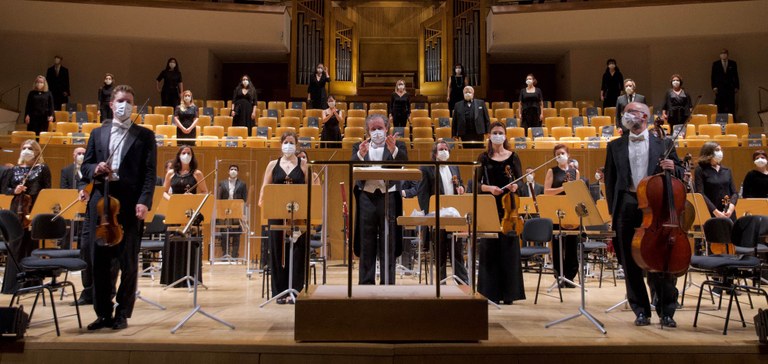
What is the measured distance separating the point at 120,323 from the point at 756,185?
5.87 metres

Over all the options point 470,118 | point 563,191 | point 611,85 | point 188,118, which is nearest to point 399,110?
point 470,118

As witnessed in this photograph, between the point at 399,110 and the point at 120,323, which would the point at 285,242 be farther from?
the point at 399,110

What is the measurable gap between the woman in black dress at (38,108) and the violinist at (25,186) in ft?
18.9

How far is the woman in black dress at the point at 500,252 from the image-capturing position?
506 centimetres

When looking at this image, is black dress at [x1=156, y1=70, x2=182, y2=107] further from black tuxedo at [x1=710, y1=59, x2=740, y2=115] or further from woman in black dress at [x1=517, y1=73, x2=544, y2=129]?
black tuxedo at [x1=710, y1=59, x2=740, y2=115]

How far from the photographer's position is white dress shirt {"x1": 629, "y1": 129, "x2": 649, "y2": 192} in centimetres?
411

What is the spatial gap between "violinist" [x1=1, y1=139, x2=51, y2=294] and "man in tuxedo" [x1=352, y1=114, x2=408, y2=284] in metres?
2.93

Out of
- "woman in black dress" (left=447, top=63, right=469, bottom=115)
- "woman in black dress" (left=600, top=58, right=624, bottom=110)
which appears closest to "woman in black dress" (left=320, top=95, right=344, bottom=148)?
"woman in black dress" (left=447, top=63, right=469, bottom=115)

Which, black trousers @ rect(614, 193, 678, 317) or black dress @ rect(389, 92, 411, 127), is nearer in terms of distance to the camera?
black trousers @ rect(614, 193, 678, 317)

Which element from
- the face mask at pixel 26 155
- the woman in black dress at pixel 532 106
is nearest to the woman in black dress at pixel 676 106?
the woman in black dress at pixel 532 106

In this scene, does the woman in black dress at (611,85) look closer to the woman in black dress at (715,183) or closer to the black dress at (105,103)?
the woman in black dress at (715,183)

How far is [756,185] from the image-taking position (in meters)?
6.35

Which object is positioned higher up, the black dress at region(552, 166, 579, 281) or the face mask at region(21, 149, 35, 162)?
the face mask at region(21, 149, 35, 162)

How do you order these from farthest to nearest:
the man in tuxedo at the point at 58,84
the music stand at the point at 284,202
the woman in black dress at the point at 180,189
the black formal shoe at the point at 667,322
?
the man in tuxedo at the point at 58,84 < the woman in black dress at the point at 180,189 < the music stand at the point at 284,202 < the black formal shoe at the point at 667,322
